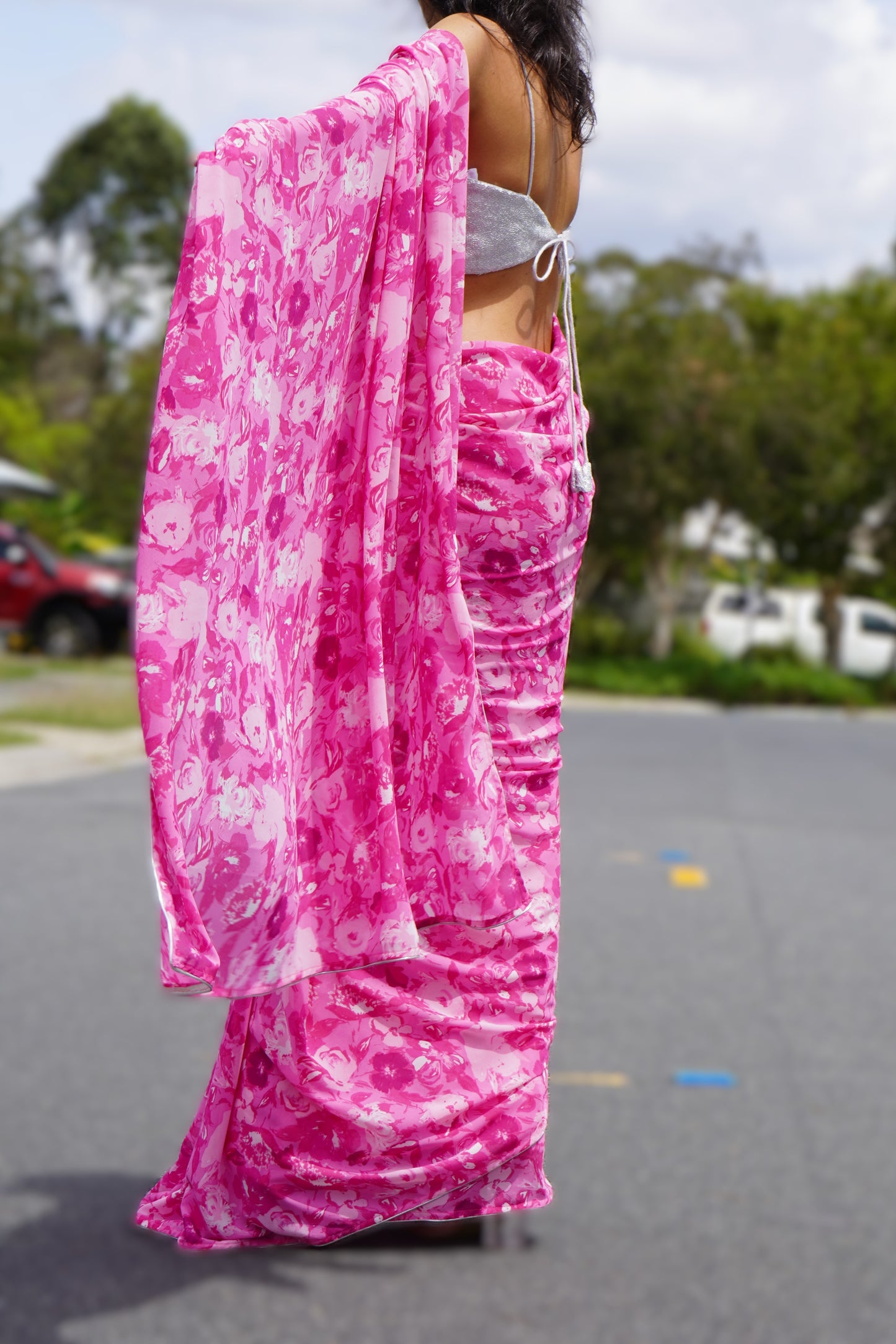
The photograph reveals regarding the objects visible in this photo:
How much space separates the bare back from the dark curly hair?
1 centimetres

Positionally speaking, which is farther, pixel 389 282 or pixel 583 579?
pixel 583 579

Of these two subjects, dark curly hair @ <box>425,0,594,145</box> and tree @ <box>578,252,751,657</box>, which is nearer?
dark curly hair @ <box>425,0,594,145</box>

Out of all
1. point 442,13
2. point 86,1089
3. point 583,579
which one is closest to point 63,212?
point 583,579

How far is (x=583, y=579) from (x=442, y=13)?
35.1 metres

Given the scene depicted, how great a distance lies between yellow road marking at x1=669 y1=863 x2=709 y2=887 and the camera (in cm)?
14075

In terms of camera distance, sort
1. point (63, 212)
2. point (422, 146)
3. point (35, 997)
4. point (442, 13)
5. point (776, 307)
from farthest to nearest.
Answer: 1. point (35, 997)
2. point (63, 212)
3. point (776, 307)
4. point (442, 13)
5. point (422, 146)

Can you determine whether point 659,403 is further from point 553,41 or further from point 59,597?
point 553,41

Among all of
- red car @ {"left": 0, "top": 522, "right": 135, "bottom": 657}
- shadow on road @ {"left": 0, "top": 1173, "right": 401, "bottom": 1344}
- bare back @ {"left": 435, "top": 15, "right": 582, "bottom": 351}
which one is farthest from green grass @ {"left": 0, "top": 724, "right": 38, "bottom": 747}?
shadow on road @ {"left": 0, "top": 1173, "right": 401, "bottom": 1344}

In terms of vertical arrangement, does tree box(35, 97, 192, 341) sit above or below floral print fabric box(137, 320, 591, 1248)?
above

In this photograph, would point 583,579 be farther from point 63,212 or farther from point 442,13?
point 442,13

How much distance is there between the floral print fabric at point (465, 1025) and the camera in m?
1.72

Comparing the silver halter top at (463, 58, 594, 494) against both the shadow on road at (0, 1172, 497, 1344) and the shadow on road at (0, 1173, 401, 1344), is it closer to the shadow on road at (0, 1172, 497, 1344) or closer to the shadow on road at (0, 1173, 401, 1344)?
the shadow on road at (0, 1172, 497, 1344)

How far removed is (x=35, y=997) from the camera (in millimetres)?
181000

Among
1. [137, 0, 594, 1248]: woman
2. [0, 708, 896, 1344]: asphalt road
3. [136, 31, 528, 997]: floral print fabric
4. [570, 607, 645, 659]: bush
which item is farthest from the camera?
[0, 708, 896, 1344]: asphalt road
